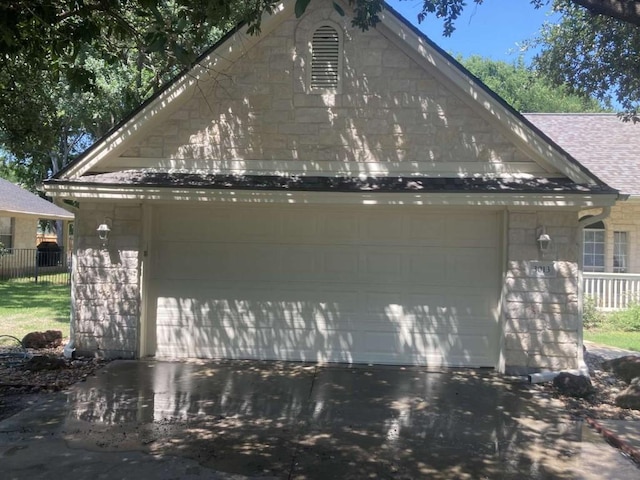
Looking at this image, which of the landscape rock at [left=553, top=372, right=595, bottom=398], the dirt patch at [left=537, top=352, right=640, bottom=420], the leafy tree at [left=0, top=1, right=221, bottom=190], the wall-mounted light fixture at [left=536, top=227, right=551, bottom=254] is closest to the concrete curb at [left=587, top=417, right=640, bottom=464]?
the dirt patch at [left=537, top=352, right=640, bottom=420]

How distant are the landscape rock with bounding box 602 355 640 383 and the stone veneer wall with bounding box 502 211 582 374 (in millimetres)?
910

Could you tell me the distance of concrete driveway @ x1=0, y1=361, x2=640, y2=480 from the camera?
473 centimetres

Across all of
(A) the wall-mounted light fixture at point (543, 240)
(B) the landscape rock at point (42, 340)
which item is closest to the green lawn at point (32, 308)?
(B) the landscape rock at point (42, 340)

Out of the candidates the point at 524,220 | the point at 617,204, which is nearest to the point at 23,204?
the point at 524,220

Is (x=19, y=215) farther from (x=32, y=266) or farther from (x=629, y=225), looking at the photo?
(x=629, y=225)

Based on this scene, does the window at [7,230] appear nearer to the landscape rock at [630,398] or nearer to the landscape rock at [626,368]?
the landscape rock at [626,368]

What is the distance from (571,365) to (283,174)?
5.07 metres

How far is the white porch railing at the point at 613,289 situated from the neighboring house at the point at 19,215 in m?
20.6

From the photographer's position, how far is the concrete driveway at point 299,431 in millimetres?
4727

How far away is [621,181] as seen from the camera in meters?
13.6

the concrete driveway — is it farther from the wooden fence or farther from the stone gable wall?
the wooden fence

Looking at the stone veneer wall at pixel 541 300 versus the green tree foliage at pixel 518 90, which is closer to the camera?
the stone veneer wall at pixel 541 300

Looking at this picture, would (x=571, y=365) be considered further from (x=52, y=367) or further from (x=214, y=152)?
(x=52, y=367)

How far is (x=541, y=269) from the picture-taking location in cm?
802
